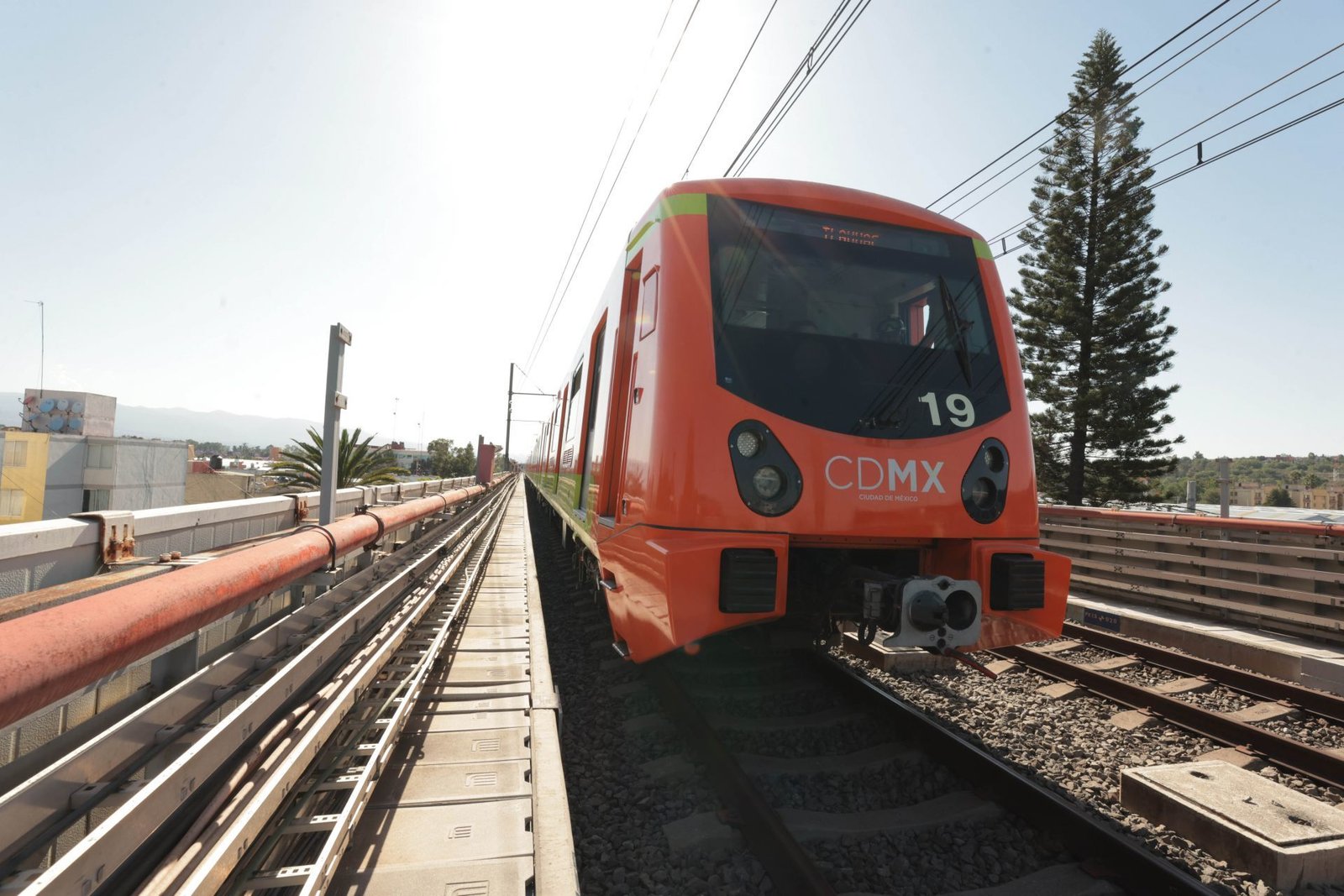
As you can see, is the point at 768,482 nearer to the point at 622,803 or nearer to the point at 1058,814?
the point at 622,803

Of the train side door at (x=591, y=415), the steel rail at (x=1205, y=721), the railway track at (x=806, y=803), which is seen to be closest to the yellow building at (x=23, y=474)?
the train side door at (x=591, y=415)

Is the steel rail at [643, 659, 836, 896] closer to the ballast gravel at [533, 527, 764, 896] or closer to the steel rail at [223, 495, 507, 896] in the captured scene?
the ballast gravel at [533, 527, 764, 896]

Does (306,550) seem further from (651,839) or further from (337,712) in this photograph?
(651,839)

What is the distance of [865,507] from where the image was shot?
3.69m

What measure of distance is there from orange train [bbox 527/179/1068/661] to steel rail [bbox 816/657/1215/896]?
522 mm

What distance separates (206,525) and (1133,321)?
32.0m

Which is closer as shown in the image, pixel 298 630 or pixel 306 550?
pixel 306 550

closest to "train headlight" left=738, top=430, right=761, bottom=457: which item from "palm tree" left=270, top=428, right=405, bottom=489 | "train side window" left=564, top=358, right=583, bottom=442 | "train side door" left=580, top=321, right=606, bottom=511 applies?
"train side door" left=580, top=321, right=606, bottom=511

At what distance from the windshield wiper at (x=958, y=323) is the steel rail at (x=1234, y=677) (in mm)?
3762

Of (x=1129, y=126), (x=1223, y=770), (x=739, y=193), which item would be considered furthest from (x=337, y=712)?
(x=1129, y=126)

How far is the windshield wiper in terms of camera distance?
164 inches

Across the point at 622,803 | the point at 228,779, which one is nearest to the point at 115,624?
the point at 228,779

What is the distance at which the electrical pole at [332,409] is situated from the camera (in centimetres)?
430

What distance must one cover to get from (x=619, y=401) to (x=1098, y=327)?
28.9 meters
